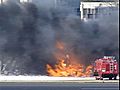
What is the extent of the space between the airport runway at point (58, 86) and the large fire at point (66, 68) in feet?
37.7

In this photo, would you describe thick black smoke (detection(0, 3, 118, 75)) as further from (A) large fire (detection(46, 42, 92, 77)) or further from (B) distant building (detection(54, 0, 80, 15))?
(B) distant building (detection(54, 0, 80, 15))

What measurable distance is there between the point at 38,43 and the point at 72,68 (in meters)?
3.56

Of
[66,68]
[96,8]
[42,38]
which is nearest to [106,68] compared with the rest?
[66,68]


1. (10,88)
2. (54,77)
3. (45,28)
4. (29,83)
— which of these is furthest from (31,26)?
(10,88)

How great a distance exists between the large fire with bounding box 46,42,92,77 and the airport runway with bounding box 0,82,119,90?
1150cm

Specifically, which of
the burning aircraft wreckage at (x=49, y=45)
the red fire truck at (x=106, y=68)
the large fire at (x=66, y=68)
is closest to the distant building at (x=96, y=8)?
the burning aircraft wreckage at (x=49, y=45)

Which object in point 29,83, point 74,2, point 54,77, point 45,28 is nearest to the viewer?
point 29,83

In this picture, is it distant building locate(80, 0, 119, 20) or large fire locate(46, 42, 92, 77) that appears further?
distant building locate(80, 0, 119, 20)

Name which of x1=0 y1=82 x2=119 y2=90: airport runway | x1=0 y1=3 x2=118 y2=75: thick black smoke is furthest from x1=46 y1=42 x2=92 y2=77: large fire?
x1=0 y1=82 x2=119 y2=90: airport runway

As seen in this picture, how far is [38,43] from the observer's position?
8681cm

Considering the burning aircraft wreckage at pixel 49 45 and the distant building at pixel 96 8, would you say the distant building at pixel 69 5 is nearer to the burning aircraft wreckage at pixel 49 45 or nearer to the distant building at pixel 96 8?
the distant building at pixel 96 8

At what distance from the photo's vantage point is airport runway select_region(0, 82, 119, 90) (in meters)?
66.6

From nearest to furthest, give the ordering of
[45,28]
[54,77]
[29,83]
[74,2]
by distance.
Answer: [29,83] → [54,77] → [45,28] → [74,2]

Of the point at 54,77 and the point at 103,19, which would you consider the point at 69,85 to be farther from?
the point at 103,19
